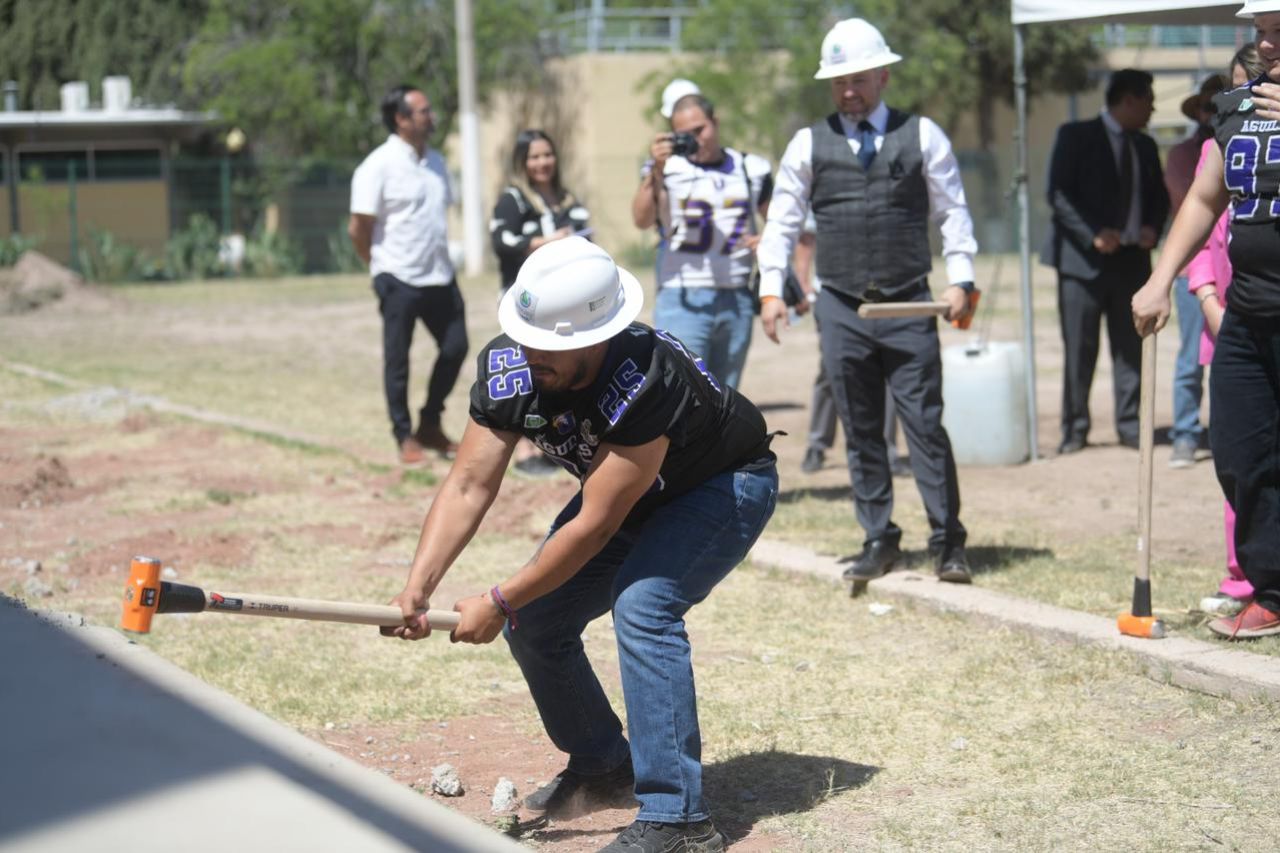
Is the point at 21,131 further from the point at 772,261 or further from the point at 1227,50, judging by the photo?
the point at 772,261

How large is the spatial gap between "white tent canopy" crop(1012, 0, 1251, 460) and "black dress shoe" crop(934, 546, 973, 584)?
2.96 m

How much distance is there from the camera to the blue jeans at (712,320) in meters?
7.93

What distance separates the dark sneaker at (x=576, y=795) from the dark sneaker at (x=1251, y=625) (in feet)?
7.29

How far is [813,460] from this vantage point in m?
9.45

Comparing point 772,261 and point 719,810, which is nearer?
point 719,810

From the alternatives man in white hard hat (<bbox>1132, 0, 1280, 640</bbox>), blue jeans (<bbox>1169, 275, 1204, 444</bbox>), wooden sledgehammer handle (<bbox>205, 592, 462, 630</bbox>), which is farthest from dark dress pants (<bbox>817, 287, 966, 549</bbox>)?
blue jeans (<bbox>1169, 275, 1204, 444</bbox>)

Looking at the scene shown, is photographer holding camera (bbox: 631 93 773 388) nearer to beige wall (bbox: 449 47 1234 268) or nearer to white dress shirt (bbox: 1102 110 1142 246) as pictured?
white dress shirt (bbox: 1102 110 1142 246)

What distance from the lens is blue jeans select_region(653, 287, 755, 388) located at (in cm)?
793

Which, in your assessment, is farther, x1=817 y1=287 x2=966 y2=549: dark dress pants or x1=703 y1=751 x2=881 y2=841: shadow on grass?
x1=817 y1=287 x2=966 y2=549: dark dress pants

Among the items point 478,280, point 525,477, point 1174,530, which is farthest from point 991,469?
point 478,280

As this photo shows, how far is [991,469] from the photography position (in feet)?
30.9

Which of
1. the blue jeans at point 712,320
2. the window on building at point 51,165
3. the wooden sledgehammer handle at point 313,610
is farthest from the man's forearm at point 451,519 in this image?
the window on building at point 51,165

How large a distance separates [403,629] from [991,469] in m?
5.92

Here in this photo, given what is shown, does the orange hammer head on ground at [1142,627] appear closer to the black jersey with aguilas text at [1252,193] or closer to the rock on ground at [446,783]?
the black jersey with aguilas text at [1252,193]
